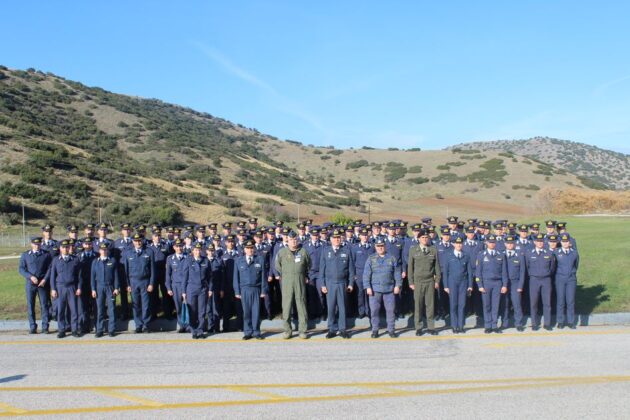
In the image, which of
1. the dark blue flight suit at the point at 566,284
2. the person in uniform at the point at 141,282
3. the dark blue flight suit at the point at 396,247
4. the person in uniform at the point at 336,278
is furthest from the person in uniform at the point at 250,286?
the dark blue flight suit at the point at 566,284

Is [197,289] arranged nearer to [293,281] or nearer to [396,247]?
[293,281]

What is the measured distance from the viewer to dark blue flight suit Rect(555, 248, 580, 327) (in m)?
10.6

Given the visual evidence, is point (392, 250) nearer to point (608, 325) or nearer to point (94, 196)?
point (608, 325)

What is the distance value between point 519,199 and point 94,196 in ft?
143

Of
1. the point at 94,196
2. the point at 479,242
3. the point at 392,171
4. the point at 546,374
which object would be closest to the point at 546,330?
the point at 479,242

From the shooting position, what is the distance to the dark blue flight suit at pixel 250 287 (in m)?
10.2

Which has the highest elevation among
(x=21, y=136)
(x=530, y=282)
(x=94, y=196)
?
(x=21, y=136)

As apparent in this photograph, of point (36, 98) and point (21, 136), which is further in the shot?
point (36, 98)

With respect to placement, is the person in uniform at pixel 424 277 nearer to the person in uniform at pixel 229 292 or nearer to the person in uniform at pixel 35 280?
the person in uniform at pixel 229 292

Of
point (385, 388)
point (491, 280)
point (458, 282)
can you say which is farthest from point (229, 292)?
point (491, 280)

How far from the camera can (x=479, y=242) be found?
11.6 metres

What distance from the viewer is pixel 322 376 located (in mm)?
7809

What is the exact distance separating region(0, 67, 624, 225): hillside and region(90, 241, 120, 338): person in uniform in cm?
2215

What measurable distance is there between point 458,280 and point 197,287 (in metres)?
4.74
